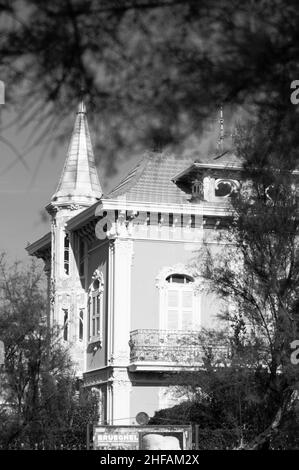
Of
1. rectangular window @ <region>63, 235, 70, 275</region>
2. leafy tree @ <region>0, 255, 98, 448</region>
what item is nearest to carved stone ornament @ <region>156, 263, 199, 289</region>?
rectangular window @ <region>63, 235, 70, 275</region>

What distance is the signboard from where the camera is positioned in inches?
700

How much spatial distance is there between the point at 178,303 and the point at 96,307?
266 centimetres

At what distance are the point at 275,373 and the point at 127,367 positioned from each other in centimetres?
1019

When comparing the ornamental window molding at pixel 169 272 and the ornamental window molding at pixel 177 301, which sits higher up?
the ornamental window molding at pixel 169 272

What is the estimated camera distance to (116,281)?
2978 cm

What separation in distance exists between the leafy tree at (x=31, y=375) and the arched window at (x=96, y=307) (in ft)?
18.2

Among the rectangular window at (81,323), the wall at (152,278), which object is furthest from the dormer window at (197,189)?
the rectangular window at (81,323)

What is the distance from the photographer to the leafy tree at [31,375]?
21.4 metres

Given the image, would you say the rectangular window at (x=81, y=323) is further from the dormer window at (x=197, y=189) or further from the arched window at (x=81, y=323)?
the dormer window at (x=197, y=189)

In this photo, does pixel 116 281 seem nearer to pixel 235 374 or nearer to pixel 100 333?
pixel 100 333

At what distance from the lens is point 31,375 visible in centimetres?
2275

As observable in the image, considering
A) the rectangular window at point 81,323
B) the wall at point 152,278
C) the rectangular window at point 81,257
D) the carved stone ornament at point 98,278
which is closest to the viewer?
the wall at point 152,278

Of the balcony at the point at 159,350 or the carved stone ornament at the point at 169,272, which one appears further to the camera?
the carved stone ornament at the point at 169,272

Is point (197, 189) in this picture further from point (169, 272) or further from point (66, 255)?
point (66, 255)
